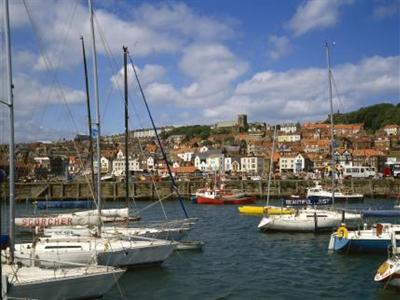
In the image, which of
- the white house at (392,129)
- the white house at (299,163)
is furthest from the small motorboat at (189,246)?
the white house at (392,129)

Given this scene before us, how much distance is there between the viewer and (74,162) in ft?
493

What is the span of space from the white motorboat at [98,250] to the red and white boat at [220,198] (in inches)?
1834

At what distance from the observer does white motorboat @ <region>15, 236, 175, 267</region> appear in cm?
2102

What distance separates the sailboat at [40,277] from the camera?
47.7ft

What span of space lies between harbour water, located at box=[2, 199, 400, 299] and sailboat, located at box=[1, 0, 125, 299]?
227cm

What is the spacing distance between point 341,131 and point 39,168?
318 ft

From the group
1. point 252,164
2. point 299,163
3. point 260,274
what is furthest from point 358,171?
point 260,274

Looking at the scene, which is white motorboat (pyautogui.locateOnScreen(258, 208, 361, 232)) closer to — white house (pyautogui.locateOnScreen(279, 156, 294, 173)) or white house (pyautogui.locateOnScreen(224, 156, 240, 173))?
white house (pyautogui.locateOnScreen(279, 156, 294, 173))

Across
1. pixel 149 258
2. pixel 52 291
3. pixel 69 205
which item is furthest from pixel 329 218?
pixel 52 291

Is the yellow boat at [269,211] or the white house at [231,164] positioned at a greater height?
the white house at [231,164]

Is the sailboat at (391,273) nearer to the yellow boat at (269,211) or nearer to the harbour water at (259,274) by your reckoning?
the harbour water at (259,274)

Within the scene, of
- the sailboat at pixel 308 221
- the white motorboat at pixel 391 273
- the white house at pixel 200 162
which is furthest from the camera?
the white house at pixel 200 162

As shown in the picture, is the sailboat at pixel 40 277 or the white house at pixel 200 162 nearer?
the sailboat at pixel 40 277

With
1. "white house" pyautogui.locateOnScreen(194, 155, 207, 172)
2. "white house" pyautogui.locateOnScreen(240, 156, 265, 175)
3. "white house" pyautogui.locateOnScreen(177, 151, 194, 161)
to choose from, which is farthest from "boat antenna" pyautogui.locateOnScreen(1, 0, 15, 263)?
"white house" pyautogui.locateOnScreen(177, 151, 194, 161)
